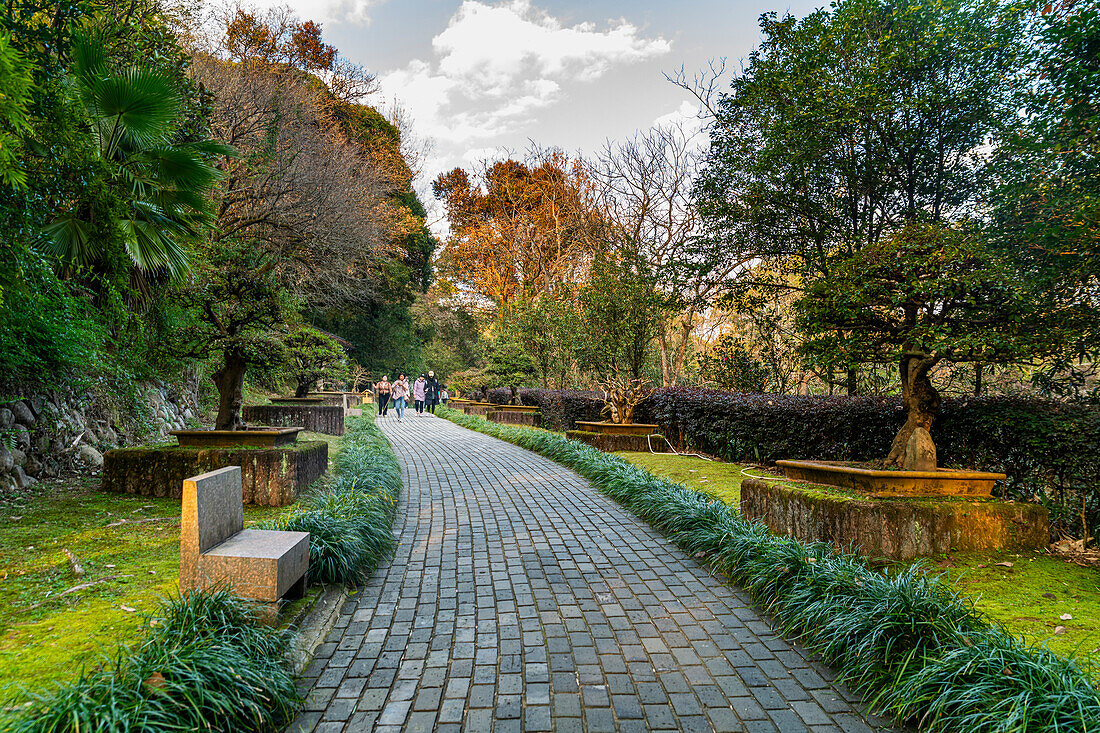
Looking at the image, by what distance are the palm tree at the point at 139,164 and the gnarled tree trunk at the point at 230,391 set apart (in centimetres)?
128

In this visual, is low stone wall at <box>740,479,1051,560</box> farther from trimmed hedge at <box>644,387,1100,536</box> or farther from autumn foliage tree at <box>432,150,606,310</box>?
autumn foliage tree at <box>432,150,606,310</box>

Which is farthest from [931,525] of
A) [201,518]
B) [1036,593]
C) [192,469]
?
[192,469]


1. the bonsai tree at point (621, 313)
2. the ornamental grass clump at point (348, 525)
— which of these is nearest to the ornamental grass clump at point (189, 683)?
the ornamental grass clump at point (348, 525)

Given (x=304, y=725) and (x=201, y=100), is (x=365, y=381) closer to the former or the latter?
(x=201, y=100)

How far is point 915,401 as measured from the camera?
Result: 15.6 feet

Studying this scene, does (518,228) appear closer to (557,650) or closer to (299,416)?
(299,416)

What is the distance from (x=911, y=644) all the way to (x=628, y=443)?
25.4ft

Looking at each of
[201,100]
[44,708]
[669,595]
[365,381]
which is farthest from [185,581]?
[365,381]

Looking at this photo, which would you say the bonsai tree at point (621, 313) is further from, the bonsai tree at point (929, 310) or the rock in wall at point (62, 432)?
the rock in wall at point (62, 432)

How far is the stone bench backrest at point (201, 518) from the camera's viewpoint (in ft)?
8.98

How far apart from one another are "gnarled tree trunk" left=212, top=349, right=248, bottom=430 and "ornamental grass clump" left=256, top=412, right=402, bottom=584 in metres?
1.40

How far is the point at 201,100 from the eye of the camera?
8.63 metres

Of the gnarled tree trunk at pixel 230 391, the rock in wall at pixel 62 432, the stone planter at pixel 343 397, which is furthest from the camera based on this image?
the stone planter at pixel 343 397

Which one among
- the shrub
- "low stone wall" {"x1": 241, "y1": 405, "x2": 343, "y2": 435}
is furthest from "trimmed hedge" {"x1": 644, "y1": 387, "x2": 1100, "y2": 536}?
"low stone wall" {"x1": 241, "y1": 405, "x2": 343, "y2": 435}
